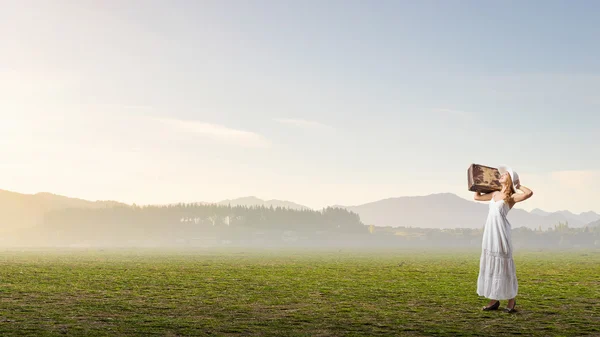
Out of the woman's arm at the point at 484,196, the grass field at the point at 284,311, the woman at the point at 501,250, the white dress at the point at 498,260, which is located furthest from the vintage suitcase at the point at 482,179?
the grass field at the point at 284,311

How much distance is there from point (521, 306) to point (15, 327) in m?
14.5

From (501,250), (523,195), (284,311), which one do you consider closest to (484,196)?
(523,195)

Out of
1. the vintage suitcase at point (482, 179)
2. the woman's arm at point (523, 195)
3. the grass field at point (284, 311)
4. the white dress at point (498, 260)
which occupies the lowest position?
the grass field at point (284, 311)

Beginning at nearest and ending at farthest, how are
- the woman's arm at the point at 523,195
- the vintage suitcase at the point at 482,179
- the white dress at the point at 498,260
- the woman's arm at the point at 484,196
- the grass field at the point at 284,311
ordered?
1. the grass field at the point at 284,311
2. the woman's arm at the point at 523,195
3. the white dress at the point at 498,260
4. the vintage suitcase at the point at 482,179
5. the woman's arm at the point at 484,196

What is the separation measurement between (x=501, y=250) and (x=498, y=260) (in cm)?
30

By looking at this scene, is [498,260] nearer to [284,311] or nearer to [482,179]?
[482,179]

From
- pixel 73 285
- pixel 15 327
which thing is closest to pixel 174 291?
pixel 73 285

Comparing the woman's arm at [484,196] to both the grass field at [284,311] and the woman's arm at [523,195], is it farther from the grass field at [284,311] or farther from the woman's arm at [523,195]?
the grass field at [284,311]

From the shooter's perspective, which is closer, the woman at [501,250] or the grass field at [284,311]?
the grass field at [284,311]

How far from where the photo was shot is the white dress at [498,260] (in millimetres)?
17438

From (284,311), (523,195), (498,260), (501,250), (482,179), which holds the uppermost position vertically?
(482,179)

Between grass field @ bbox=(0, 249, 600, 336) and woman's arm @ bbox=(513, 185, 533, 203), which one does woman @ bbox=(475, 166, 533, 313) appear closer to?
woman's arm @ bbox=(513, 185, 533, 203)

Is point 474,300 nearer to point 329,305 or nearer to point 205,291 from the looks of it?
point 329,305

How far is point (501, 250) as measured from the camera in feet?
58.1
